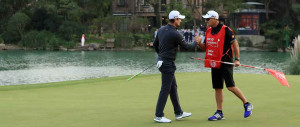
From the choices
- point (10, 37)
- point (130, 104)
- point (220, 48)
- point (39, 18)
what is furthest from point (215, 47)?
point (39, 18)

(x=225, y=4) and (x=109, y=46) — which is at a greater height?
(x=225, y=4)

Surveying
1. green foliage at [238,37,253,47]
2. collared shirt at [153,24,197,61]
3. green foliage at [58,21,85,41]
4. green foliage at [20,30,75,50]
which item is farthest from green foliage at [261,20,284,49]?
collared shirt at [153,24,197,61]

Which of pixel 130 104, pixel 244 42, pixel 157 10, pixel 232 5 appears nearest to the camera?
pixel 130 104

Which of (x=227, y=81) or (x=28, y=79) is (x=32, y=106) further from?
(x=28, y=79)

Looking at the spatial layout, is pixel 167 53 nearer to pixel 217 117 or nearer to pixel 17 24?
pixel 217 117

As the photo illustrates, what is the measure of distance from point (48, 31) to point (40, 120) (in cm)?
5910

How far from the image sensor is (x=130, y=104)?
1148 centimetres

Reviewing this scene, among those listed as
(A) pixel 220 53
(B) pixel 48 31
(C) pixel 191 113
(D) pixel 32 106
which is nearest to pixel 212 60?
(A) pixel 220 53

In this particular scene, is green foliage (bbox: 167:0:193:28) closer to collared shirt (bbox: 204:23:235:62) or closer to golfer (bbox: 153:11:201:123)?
collared shirt (bbox: 204:23:235:62)

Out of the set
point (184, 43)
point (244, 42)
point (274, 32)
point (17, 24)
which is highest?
point (184, 43)

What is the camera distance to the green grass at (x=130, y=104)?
361 inches

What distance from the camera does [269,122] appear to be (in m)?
9.02

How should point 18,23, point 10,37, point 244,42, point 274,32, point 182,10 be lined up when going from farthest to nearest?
point 10,37, point 18,23, point 244,42, point 182,10, point 274,32

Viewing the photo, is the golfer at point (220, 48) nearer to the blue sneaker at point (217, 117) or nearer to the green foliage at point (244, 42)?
the blue sneaker at point (217, 117)
